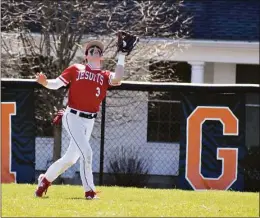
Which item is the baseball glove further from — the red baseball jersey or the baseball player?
the red baseball jersey

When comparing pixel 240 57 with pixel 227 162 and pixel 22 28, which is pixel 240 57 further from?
pixel 227 162

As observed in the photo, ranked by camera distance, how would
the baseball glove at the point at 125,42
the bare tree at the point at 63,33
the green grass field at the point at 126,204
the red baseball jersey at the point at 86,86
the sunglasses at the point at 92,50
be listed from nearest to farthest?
the green grass field at the point at 126,204 < the baseball glove at the point at 125,42 < the red baseball jersey at the point at 86,86 < the sunglasses at the point at 92,50 < the bare tree at the point at 63,33

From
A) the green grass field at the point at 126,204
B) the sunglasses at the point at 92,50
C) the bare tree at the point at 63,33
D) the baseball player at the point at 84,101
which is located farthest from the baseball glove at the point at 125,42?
the bare tree at the point at 63,33

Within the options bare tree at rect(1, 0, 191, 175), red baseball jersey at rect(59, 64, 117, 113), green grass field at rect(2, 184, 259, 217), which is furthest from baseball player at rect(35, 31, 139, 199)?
bare tree at rect(1, 0, 191, 175)

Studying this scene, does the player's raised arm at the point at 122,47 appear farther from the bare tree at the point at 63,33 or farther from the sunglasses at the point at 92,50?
the bare tree at the point at 63,33

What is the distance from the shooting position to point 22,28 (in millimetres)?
15617

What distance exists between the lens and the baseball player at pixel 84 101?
841cm

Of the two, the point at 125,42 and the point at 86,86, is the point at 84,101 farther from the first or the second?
the point at 125,42

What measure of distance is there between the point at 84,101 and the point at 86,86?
0.18 m

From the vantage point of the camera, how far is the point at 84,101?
8.45 metres

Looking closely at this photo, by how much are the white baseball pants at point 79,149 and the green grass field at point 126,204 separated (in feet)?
Result: 0.84

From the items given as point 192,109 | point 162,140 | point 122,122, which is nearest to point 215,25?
point 162,140

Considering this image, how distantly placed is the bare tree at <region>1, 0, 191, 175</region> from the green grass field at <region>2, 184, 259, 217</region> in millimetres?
5616

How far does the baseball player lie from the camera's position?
841 centimetres
